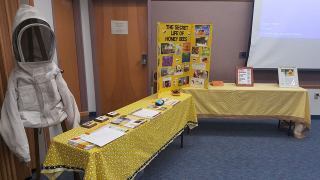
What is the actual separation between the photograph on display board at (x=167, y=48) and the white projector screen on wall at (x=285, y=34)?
1456 millimetres

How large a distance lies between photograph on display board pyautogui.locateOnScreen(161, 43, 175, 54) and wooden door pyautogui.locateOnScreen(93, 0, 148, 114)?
3.12 ft

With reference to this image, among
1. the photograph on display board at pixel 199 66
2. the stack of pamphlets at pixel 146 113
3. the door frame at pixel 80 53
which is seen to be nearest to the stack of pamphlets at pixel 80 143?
the stack of pamphlets at pixel 146 113

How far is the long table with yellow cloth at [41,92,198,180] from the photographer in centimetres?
130

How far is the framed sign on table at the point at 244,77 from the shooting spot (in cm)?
305

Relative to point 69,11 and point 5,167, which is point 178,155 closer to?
point 5,167

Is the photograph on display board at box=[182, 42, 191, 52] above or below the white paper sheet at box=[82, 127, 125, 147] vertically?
above

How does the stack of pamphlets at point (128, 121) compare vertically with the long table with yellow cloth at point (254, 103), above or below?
above

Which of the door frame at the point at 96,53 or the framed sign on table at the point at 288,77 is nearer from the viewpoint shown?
the framed sign on table at the point at 288,77

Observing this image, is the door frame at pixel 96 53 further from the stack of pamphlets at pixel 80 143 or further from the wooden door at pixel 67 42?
the stack of pamphlets at pixel 80 143

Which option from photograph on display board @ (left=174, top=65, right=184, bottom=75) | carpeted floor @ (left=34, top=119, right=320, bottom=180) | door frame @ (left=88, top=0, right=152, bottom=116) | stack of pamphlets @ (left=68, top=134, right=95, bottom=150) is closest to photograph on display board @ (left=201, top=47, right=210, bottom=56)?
photograph on display board @ (left=174, top=65, right=184, bottom=75)

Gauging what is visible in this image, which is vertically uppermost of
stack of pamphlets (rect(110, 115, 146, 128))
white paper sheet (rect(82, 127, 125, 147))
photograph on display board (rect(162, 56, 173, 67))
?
photograph on display board (rect(162, 56, 173, 67))

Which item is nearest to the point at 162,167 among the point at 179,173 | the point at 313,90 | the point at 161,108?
the point at 179,173

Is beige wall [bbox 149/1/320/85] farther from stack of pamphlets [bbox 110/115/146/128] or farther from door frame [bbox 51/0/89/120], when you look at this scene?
stack of pamphlets [bbox 110/115/146/128]

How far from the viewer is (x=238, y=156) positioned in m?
2.47
